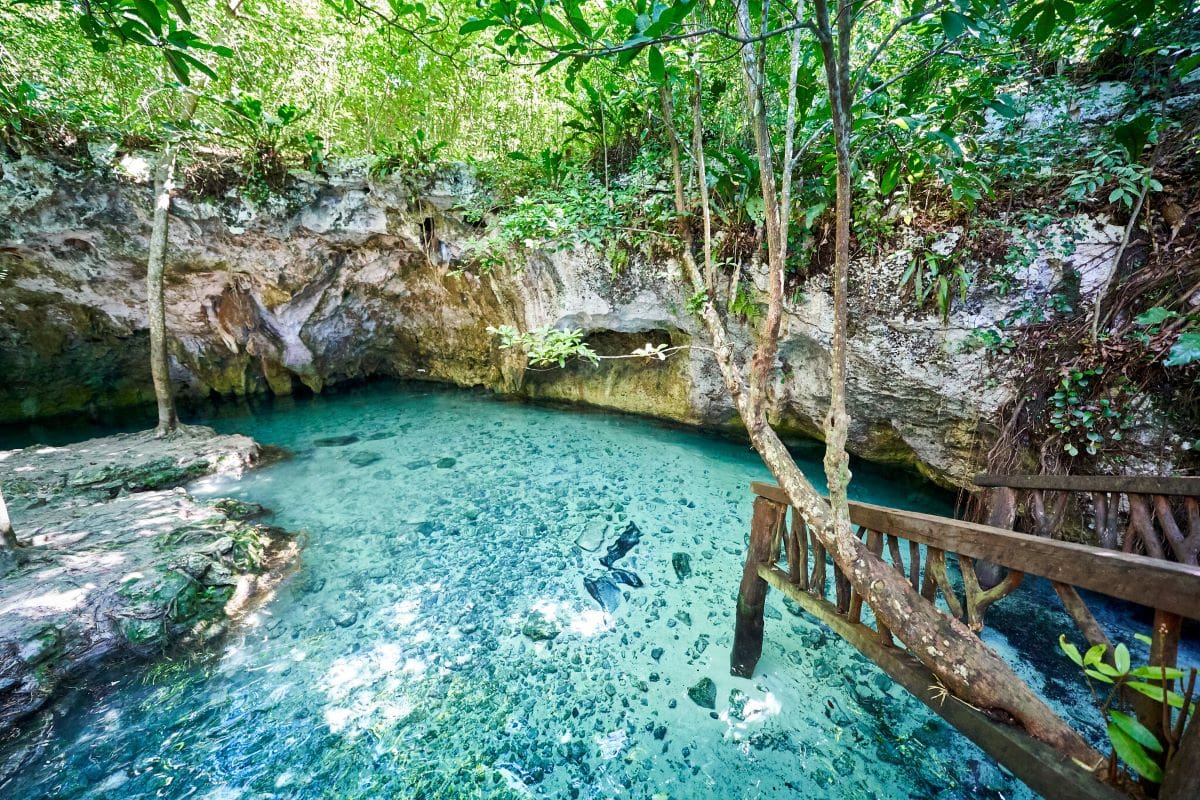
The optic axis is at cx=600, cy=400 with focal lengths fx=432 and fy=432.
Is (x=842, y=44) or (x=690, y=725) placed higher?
(x=842, y=44)

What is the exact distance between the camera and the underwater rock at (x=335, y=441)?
20.8 ft

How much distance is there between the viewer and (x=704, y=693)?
2.45 metres

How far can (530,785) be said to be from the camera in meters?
2.05

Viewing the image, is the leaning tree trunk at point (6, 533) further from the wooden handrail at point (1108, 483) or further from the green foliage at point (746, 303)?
the wooden handrail at point (1108, 483)

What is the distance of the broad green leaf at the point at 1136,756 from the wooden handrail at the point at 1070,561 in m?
0.28

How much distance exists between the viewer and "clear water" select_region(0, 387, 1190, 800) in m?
2.07

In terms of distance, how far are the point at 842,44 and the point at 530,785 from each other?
10.6 ft

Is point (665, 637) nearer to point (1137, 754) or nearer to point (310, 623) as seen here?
point (1137, 754)

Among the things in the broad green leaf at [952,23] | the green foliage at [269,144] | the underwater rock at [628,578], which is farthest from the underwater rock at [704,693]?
the green foliage at [269,144]

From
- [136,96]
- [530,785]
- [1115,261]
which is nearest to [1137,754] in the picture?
[530,785]

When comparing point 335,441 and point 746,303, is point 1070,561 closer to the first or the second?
point 746,303

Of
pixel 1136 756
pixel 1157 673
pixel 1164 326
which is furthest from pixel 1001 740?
pixel 1164 326

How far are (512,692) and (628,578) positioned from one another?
1.19 meters

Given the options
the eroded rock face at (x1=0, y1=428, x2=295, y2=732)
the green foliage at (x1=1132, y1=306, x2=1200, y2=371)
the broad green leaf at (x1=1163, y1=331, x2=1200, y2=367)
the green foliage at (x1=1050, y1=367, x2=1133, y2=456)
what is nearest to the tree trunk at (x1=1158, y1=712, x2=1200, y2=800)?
the broad green leaf at (x1=1163, y1=331, x2=1200, y2=367)
